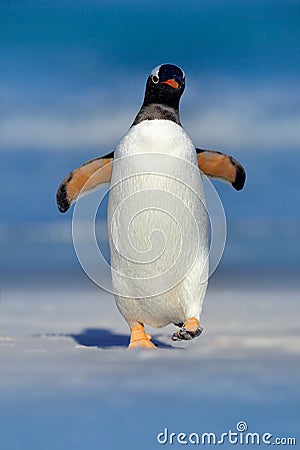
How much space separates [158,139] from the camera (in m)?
2.56

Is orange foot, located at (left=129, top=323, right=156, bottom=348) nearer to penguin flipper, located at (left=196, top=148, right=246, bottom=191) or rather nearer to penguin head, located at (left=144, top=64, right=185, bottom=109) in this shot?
penguin flipper, located at (left=196, top=148, right=246, bottom=191)

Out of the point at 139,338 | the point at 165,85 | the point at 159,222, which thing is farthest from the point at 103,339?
the point at 165,85

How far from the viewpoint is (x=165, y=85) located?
260 cm

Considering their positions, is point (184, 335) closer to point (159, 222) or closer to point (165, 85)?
point (159, 222)

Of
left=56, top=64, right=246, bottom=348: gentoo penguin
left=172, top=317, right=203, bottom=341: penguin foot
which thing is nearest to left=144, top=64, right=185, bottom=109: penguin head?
left=56, top=64, right=246, bottom=348: gentoo penguin

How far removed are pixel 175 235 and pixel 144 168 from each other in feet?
0.77

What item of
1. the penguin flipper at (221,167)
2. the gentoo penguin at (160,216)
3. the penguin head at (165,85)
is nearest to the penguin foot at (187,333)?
the gentoo penguin at (160,216)

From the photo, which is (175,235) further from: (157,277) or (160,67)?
(160,67)

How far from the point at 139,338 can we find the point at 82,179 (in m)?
0.58

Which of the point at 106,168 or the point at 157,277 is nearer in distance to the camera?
the point at 157,277

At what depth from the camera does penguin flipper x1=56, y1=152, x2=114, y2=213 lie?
2787 mm

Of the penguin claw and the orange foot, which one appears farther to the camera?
the orange foot

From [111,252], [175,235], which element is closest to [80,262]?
[111,252]

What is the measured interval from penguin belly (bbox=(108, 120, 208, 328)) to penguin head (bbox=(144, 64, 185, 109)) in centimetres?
8
